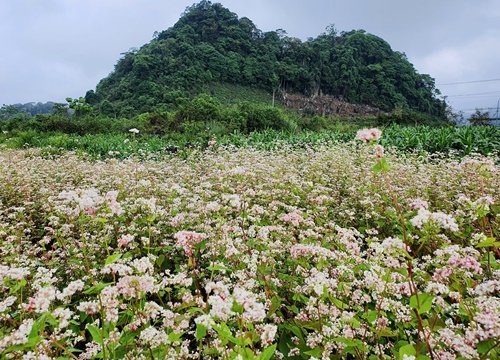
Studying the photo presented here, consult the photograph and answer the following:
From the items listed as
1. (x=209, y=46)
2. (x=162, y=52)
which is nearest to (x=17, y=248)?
(x=162, y=52)

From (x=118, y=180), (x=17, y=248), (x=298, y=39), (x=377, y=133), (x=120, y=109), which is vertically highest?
(x=298, y=39)

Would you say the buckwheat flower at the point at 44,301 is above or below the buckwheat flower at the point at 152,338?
above

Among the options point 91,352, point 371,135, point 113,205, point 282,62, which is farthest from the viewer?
point 282,62

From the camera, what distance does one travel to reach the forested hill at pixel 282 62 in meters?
62.8

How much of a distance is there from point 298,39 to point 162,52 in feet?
137

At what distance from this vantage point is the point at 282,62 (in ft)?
255

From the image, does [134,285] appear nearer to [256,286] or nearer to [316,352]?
[256,286]

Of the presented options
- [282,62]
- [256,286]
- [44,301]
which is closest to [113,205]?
[44,301]

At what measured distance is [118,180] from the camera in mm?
5297

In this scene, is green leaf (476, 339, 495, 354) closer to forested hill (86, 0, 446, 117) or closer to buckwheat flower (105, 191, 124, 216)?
buckwheat flower (105, 191, 124, 216)

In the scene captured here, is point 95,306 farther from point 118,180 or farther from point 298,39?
point 298,39

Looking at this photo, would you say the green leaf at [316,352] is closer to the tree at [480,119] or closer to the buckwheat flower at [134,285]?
the buckwheat flower at [134,285]

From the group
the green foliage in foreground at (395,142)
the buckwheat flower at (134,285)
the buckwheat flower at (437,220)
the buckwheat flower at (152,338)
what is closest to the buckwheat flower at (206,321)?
the buckwheat flower at (152,338)

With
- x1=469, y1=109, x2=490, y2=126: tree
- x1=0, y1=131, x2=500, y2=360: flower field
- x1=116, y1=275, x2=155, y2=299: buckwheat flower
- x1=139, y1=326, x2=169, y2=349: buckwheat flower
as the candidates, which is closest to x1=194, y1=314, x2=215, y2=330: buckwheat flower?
x1=0, y1=131, x2=500, y2=360: flower field
